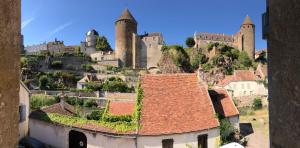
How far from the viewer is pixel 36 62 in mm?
63719

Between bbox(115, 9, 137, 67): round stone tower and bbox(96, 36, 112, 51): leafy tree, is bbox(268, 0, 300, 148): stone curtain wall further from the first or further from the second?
bbox(96, 36, 112, 51): leafy tree

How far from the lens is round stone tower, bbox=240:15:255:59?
82.8m

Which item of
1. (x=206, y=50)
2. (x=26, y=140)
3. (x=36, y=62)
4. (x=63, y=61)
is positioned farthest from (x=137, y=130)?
(x=206, y=50)

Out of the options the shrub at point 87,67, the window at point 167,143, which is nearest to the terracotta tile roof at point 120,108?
the window at point 167,143

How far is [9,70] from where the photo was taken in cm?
298

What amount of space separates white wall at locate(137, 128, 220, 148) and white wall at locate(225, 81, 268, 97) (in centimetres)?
3433

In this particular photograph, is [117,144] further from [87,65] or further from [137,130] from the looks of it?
[87,65]

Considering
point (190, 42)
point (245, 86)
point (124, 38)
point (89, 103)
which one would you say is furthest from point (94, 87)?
point (190, 42)

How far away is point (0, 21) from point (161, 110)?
17230 mm

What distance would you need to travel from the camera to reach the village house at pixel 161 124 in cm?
1866


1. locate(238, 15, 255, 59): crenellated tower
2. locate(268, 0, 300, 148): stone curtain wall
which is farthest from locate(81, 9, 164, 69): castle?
locate(268, 0, 300, 148): stone curtain wall

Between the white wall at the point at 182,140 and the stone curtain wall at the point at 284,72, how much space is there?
15111 mm

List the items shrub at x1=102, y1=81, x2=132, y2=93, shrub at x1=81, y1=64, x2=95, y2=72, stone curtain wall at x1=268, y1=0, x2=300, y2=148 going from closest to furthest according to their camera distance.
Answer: stone curtain wall at x1=268, y1=0, x2=300, y2=148, shrub at x1=102, y1=81, x2=132, y2=93, shrub at x1=81, y1=64, x2=95, y2=72

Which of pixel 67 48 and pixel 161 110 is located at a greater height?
pixel 67 48
